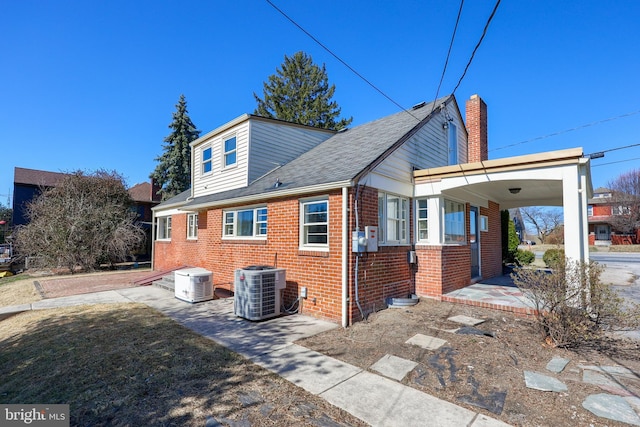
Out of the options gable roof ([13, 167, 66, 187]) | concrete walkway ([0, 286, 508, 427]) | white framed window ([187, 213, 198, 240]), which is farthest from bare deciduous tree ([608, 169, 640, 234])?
gable roof ([13, 167, 66, 187])

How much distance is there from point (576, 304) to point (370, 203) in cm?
403

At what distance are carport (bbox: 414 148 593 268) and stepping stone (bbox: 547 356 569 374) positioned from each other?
7.40 feet

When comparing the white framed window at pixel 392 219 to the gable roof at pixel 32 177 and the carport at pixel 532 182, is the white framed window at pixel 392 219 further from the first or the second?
the gable roof at pixel 32 177

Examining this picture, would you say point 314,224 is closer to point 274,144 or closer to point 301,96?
point 274,144

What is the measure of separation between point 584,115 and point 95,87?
2053 cm

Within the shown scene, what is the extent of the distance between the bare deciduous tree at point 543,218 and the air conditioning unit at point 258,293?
2075 inches

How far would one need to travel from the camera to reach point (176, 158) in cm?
2742

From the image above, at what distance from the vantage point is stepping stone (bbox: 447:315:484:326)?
6227 mm

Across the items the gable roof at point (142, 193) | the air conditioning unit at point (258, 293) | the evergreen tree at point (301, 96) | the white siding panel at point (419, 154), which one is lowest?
the air conditioning unit at point (258, 293)

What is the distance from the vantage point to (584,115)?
46.3ft

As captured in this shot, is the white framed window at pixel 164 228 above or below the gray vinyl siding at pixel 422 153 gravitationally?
below

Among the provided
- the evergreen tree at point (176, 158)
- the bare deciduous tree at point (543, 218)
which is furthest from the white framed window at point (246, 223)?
the bare deciduous tree at point (543, 218)

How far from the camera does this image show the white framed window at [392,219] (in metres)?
7.60

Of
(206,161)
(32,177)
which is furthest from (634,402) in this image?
(32,177)
